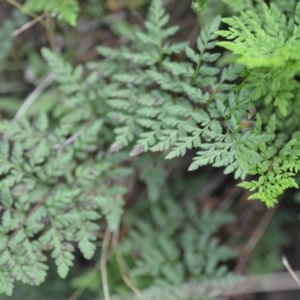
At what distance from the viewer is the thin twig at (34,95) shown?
A: 1971mm

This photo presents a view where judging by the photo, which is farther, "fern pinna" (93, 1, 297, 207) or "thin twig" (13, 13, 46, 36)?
"thin twig" (13, 13, 46, 36)

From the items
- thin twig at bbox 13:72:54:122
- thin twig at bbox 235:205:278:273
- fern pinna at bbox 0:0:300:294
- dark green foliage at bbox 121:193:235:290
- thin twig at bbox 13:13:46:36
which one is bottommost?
thin twig at bbox 235:205:278:273

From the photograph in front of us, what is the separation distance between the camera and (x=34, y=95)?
2.02 metres

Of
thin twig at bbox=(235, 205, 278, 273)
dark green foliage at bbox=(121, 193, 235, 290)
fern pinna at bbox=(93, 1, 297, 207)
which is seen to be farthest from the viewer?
thin twig at bbox=(235, 205, 278, 273)

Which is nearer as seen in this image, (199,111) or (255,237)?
(199,111)

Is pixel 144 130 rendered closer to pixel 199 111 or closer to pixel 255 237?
pixel 199 111

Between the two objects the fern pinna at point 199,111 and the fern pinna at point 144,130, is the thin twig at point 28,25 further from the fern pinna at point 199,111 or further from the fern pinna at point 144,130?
the fern pinna at point 199,111

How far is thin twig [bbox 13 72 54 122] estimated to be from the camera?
6.47ft

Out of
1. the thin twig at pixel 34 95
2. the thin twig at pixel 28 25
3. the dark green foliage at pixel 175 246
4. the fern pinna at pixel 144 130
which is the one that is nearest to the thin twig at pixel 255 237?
the dark green foliage at pixel 175 246

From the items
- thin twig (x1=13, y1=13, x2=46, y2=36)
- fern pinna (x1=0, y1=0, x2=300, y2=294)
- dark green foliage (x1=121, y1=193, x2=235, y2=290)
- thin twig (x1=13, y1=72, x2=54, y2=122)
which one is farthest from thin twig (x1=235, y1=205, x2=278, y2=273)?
thin twig (x1=13, y1=13, x2=46, y2=36)

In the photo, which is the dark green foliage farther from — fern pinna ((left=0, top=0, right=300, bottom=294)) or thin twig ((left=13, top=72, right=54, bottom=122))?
thin twig ((left=13, top=72, right=54, bottom=122))

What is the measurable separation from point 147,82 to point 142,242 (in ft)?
2.20

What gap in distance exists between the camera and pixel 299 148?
1.38 m

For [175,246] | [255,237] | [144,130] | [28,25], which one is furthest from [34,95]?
[255,237]
